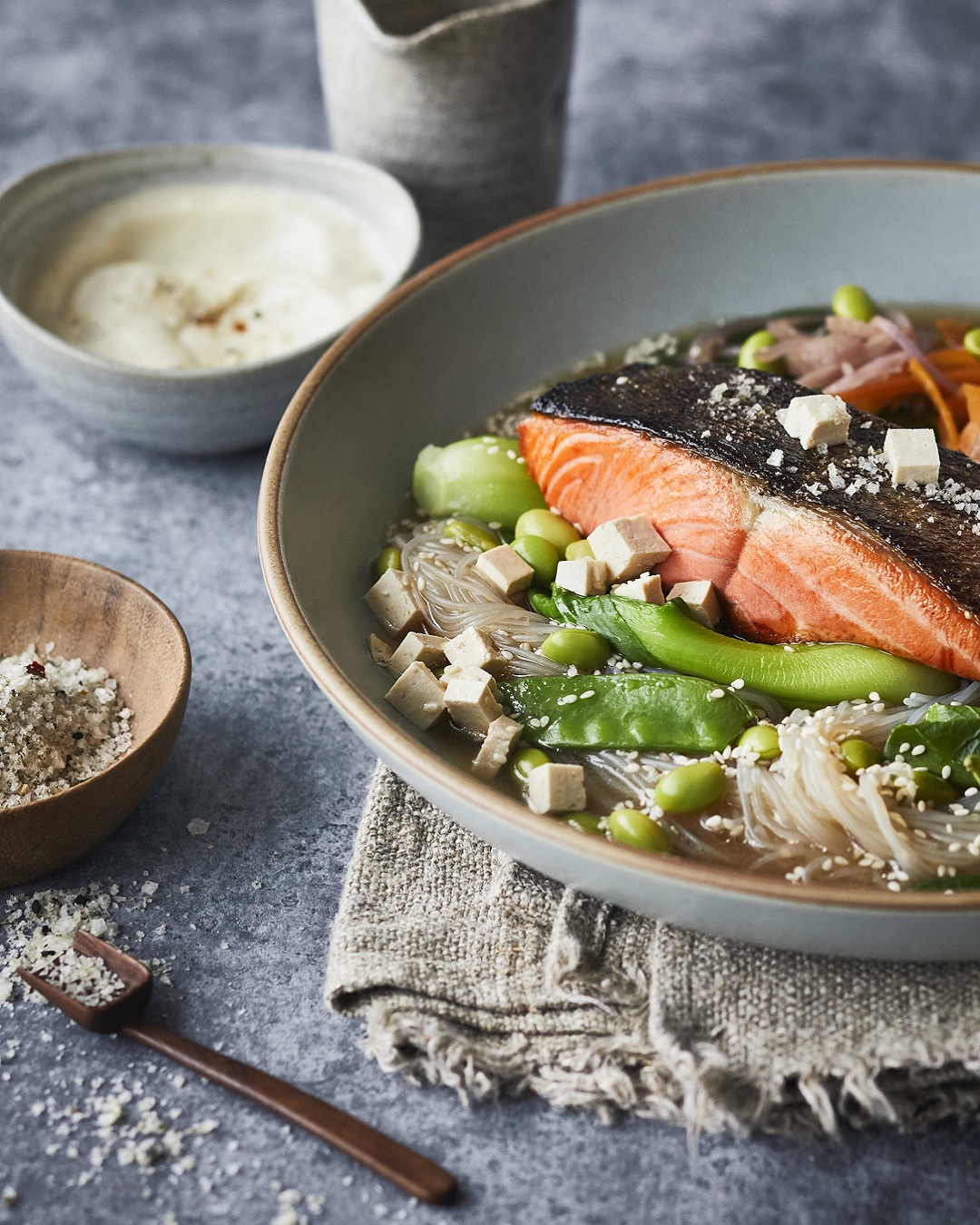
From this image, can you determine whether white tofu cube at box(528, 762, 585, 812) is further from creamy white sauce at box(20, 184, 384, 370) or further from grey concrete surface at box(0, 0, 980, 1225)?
creamy white sauce at box(20, 184, 384, 370)

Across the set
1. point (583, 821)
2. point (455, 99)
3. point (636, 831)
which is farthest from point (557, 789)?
point (455, 99)

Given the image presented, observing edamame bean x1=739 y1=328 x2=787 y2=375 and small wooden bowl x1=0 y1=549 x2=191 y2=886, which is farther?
edamame bean x1=739 y1=328 x2=787 y2=375

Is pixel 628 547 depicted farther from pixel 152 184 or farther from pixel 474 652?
pixel 152 184

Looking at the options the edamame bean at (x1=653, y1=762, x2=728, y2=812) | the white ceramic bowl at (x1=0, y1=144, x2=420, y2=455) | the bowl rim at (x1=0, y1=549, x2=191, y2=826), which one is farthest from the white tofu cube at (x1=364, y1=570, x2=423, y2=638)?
the white ceramic bowl at (x1=0, y1=144, x2=420, y2=455)

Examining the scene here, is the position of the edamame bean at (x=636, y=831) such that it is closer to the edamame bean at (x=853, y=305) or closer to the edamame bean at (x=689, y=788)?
the edamame bean at (x=689, y=788)

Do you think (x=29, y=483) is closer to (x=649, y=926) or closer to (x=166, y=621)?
(x=166, y=621)

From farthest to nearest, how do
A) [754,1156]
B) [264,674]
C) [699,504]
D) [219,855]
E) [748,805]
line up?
1. [264,674]
2. [699,504]
3. [219,855]
4. [748,805]
5. [754,1156]

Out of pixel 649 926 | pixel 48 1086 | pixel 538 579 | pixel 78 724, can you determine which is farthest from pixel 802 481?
pixel 48 1086

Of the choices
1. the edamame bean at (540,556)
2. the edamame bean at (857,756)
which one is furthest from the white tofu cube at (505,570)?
the edamame bean at (857,756)
